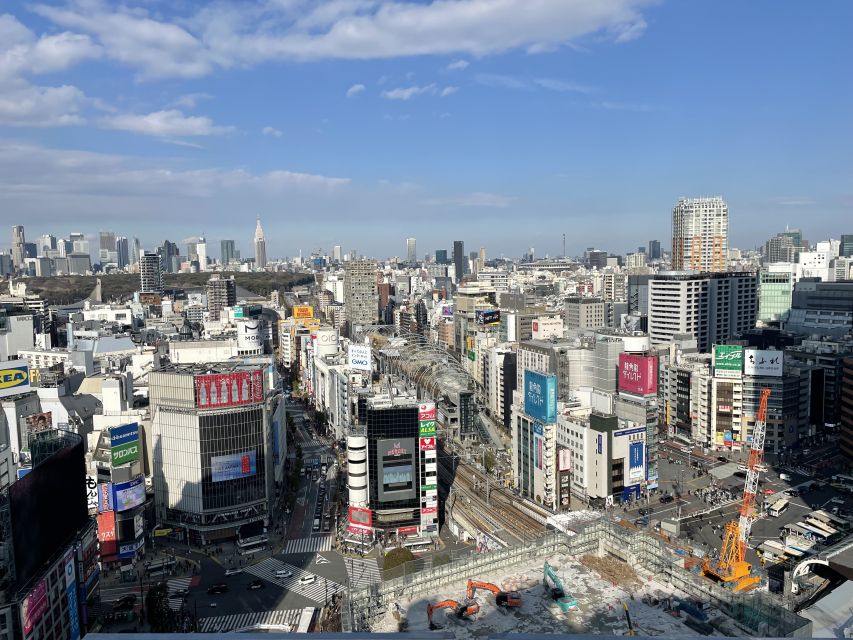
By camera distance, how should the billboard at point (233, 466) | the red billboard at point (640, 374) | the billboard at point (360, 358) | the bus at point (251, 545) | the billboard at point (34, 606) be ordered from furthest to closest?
the billboard at point (360, 358) → the red billboard at point (640, 374) → the billboard at point (233, 466) → the bus at point (251, 545) → the billboard at point (34, 606)

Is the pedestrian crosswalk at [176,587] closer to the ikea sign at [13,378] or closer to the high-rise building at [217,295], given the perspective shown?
the ikea sign at [13,378]

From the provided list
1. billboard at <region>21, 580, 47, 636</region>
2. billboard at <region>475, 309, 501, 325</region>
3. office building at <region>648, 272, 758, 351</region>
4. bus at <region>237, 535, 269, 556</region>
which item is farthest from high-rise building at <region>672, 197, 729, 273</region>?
billboard at <region>21, 580, 47, 636</region>

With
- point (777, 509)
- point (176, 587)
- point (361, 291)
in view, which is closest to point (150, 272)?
point (361, 291)

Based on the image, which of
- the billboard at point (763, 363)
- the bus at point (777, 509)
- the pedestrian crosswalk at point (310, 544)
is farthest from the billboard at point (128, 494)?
the billboard at point (763, 363)

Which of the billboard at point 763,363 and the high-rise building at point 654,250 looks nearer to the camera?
the billboard at point 763,363

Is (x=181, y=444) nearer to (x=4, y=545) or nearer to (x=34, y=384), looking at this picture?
(x=4, y=545)

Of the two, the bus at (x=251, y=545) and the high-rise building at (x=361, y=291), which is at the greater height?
the high-rise building at (x=361, y=291)
